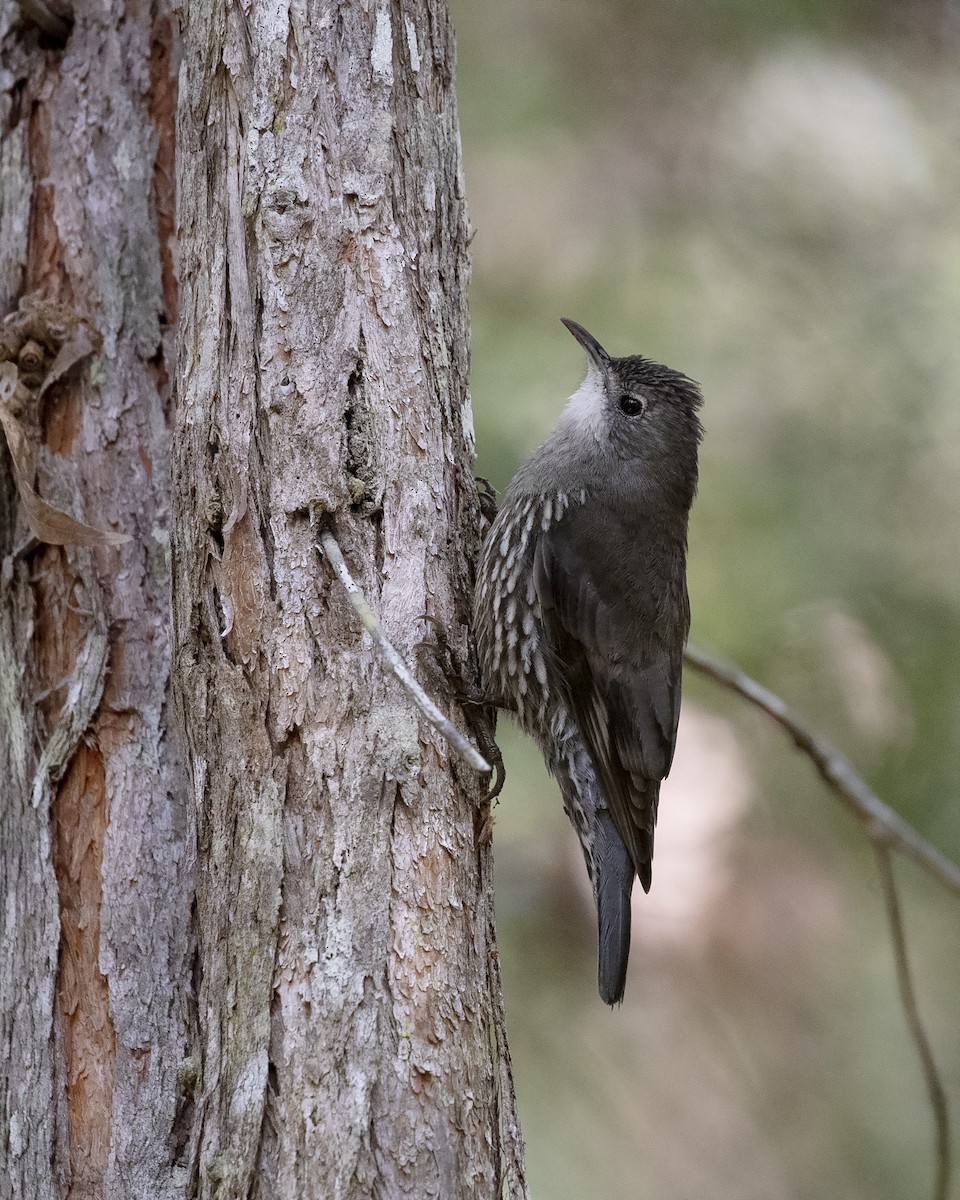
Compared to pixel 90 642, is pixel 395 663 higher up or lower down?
higher up

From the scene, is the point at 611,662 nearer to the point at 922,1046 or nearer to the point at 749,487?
the point at 922,1046

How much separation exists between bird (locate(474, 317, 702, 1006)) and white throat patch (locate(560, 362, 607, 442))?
0.01 meters

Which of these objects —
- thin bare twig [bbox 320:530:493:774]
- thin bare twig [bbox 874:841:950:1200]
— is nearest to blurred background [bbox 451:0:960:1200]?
thin bare twig [bbox 874:841:950:1200]

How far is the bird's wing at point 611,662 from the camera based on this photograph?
3.08 metres

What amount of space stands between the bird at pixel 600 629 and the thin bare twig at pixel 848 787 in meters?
0.17

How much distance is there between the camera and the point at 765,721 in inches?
179

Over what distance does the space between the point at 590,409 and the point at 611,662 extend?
2.72 ft

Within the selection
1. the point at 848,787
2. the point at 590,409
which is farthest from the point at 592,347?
the point at 848,787

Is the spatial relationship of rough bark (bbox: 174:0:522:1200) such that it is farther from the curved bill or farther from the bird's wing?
the curved bill

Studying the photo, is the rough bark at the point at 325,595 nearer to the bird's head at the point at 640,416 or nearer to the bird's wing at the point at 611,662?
the bird's wing at the point at 611,662

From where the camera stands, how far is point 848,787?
2783 millimetres

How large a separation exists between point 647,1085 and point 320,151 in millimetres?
3673

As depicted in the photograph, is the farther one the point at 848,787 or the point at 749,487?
the point at 749,487

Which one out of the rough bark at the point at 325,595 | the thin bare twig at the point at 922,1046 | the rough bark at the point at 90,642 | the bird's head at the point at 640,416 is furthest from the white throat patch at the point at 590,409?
the thin bare twig at the point at 922,1046
